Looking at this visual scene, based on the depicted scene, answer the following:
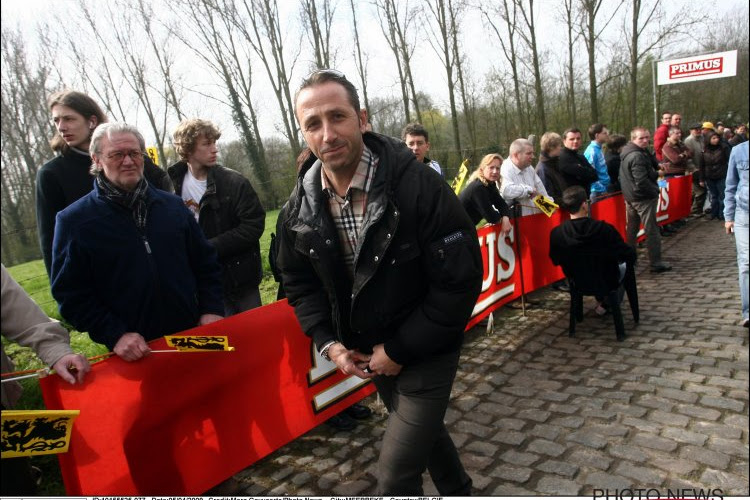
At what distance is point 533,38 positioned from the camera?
776 inches

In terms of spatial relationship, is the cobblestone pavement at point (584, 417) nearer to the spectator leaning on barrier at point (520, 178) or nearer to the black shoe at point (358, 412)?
the black shoe at point (358, 412)

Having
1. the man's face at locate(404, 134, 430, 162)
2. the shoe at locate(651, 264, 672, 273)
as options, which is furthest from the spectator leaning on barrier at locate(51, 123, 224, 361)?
the shoe at locate(651, 264, 672, 273)

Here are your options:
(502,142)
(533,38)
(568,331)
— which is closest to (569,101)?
(502,142)

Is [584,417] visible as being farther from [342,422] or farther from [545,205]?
[545,205]

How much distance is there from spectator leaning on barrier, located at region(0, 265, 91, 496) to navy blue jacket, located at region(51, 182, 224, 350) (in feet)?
1.29

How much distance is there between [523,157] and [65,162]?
4.96 metres

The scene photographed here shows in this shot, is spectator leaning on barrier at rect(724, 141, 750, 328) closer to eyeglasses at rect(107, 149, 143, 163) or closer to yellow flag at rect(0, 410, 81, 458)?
eyeglasses at rect(107, 149, 143, 163)

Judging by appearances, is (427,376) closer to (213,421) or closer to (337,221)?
(337,221)

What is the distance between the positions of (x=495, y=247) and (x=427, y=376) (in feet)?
12.5

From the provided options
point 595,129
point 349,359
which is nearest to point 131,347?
point 349,359

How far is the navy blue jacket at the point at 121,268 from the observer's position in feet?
8.40

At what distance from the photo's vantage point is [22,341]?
199 cm

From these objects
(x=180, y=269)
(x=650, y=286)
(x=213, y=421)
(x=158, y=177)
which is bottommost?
(x=650, y=286)

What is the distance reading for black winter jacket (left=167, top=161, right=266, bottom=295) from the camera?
12.0ft
